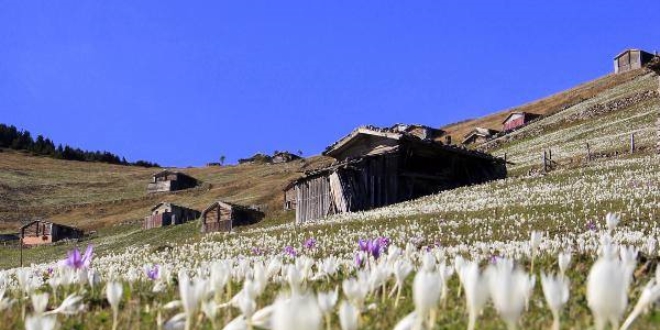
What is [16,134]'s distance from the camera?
187875 millimetres

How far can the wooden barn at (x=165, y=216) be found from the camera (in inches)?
3526

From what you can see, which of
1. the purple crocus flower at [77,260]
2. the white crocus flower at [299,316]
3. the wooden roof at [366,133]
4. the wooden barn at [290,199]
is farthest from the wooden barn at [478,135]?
the white crocus flower at [299,316]

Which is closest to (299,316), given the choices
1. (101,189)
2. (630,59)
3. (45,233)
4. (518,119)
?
(45,233)

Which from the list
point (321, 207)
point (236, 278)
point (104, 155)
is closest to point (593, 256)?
point (236, 278)

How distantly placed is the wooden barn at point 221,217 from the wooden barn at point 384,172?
74.3 feet

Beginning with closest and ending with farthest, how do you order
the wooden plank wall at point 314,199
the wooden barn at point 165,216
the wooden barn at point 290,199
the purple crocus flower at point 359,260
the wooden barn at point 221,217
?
the purple crocus flower at point 359,260
the wooden plank wall at point 314,199
the wooden barn at point 221,217
the wooden barn at point 290,199
the wooden barn at point 165,216

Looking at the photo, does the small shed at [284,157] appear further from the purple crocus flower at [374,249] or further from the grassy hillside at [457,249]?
the purple crocus flower at [374,249]

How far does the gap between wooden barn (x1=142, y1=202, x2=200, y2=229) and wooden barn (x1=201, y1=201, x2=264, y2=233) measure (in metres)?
17.3

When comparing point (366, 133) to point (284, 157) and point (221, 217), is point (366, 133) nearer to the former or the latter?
Answer: point (221, 217)

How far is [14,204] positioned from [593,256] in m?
128

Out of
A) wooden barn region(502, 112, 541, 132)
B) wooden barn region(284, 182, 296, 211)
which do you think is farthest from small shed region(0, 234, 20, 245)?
wooden barn region(502, 112, 541, 132)

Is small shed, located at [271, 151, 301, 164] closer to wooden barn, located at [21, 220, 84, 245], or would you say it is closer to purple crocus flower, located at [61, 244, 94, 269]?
wooden barn, located at [21, 220, 84, 245]

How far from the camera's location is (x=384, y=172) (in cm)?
4553

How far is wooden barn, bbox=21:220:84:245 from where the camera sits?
93312mm
